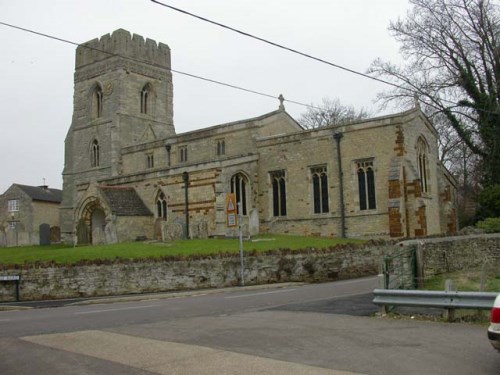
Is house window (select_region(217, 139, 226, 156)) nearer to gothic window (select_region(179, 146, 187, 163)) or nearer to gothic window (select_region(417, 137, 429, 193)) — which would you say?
gothic window (select_region(179, 146, 187, 163))

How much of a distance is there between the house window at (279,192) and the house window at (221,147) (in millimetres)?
5351

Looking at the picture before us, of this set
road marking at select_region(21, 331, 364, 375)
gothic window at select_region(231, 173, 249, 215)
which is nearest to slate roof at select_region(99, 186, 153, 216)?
gothic window at select_region(231, 173, 249, 215)

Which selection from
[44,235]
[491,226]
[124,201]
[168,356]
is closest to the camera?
[168,356]

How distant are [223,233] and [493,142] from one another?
57.1 ft

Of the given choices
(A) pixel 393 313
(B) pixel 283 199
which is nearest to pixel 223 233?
(B) pixel 283 199

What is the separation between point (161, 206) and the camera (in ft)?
122

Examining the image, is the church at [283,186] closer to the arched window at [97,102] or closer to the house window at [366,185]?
the house window at [366,185]

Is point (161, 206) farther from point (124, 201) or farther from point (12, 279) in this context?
point (12, 279)

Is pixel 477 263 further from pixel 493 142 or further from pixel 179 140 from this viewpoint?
pixel 179 140

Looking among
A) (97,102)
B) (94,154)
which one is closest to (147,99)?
(97,102)

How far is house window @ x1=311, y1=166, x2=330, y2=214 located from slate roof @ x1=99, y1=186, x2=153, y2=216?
11.2 meters

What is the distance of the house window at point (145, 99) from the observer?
166ft

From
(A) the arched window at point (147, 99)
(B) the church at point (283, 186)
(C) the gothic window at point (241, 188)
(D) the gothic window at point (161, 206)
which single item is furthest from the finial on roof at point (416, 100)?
(A) the arched window at point (147, 99)

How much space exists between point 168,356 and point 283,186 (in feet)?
92.4
